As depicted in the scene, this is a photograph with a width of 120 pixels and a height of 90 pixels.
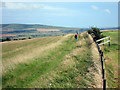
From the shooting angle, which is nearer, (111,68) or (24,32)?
(111,68)

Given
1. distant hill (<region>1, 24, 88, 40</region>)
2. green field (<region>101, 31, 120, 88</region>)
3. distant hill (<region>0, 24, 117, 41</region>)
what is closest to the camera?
green field (<region>101, 31, 120, 88</region>)

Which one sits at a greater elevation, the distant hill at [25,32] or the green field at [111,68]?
the distant hill at [25,32]

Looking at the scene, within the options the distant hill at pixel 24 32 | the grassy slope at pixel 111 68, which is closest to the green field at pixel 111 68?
the grassy slope at pixel 111 68

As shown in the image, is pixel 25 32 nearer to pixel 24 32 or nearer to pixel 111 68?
pixel 24 32

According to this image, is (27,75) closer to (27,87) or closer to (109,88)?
(27,87)

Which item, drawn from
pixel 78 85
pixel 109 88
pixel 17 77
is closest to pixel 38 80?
pixel 17 77

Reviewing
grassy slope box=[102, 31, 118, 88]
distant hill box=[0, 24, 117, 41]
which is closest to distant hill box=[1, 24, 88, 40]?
distant hill box=[0, 24, 117, 41]

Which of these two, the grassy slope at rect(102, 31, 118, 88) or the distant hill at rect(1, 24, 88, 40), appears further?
the distant hill at rect(1, 24, 88, 40)

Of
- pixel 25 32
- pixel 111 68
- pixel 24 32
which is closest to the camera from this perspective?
pixel 111 68

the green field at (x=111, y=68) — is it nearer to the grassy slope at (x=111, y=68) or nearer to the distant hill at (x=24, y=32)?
the grassy slope at (x=111, y=68)

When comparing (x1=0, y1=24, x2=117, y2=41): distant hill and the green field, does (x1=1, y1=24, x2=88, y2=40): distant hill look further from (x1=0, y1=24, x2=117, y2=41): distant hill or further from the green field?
the green field

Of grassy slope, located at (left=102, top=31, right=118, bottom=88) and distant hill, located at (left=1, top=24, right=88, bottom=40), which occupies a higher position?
distant hill, located at (left=1, top=24, right=88, bottom=40)

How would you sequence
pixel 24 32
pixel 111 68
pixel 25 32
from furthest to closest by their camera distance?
pixel 25 32 → pixel 24 32 → pixel 111 68

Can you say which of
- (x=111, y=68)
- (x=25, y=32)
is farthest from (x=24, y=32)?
(x=111, y=68)
